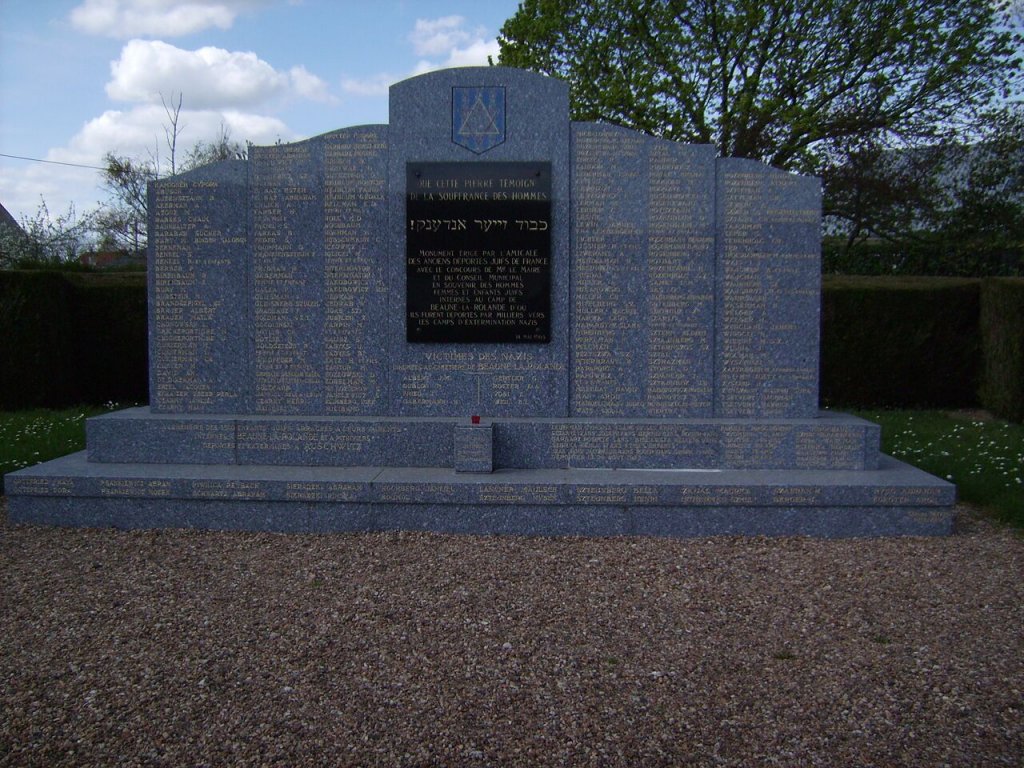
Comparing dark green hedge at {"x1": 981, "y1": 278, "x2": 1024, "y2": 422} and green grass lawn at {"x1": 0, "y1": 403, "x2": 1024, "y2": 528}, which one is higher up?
dark green hedge at {"x1": 981, "y1": 278, "x2": 1024, "y2": 422}

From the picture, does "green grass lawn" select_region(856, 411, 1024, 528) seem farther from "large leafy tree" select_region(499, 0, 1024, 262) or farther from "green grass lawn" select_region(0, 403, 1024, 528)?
"large leafy tree" select_region(499, 0, 1024, 262)

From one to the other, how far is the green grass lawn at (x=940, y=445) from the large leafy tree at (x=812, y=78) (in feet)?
27.9

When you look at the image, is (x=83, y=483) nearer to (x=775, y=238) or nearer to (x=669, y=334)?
(x=669, y=334)

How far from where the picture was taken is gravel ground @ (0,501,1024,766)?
3260mm

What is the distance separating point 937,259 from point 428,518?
16.2 metres

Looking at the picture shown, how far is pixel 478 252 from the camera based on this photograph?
23.5 ft

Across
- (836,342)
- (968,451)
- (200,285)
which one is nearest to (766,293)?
(968,451)

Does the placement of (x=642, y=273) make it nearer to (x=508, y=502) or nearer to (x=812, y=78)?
(x=508, y=502)

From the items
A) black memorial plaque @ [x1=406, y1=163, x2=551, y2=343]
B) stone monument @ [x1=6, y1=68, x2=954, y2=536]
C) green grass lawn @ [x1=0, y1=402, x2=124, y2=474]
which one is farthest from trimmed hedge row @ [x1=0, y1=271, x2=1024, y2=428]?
black memorial plaque @ [x1=406, y1=163, x2=551, y2=343]

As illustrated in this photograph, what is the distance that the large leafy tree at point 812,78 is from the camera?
17.8 m

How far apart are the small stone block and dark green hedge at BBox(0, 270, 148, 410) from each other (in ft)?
26.6

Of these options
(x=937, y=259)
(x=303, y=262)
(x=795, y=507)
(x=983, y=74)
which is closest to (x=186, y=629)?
(x=303, y=262)

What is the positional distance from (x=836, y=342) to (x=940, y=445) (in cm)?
354

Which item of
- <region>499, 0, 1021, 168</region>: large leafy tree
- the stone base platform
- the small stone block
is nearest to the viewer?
the stone base platform
